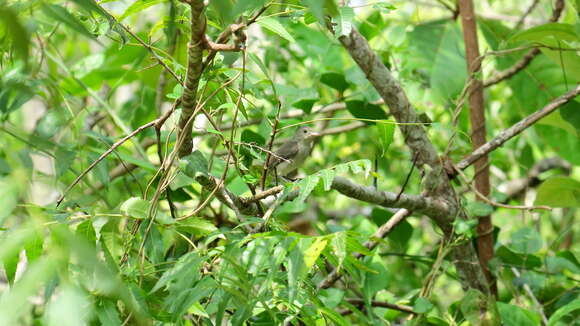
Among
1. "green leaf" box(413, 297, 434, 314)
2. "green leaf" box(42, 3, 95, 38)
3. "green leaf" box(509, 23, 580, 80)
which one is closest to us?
"green leaf" box(42, 3, 95, 38)

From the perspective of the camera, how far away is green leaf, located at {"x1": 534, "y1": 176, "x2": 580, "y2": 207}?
8.00 feet

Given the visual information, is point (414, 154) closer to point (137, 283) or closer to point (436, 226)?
point (436, 226)

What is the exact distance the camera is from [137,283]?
1.68m

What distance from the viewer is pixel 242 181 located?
2211 mm

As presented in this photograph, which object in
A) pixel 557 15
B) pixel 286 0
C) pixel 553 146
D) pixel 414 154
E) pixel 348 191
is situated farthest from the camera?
pixel 553 146

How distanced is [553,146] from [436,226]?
0.85 m

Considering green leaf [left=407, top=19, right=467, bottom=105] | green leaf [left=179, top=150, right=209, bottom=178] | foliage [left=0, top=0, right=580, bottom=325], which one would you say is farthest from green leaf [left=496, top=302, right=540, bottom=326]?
green leaf [left=179, top=150, right=209, bottom=178]

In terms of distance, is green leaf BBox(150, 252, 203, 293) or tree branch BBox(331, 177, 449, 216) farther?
tree branch BBox(331, 177, 449, 216)

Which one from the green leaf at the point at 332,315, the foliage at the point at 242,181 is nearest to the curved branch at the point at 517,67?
the foliage at the point at 242,181

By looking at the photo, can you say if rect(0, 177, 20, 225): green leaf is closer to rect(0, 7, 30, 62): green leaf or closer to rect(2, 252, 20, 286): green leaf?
Answer: rect(2, 252, 20, 286): green leaf

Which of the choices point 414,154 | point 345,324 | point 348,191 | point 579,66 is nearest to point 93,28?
point 348,191

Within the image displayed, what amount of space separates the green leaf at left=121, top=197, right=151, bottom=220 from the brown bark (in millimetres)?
1553

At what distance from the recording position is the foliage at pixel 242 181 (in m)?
1.41

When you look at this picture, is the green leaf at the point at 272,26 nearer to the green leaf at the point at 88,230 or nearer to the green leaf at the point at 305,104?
the green leaf at the point at 88,230
